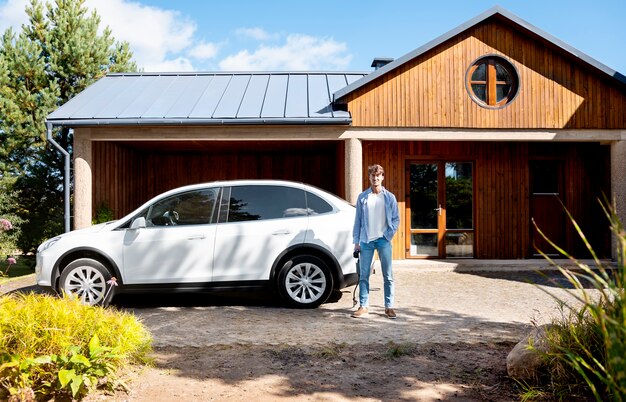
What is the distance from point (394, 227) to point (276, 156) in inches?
331

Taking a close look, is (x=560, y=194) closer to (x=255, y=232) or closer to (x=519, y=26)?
(x=519, y=26)

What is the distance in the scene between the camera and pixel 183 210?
21.8ft

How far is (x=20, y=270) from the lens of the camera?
17.5 metres

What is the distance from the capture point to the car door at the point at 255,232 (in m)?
6.44

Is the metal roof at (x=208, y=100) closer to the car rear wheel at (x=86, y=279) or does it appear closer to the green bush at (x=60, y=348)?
the car rear wheel at (x=86, y=279)

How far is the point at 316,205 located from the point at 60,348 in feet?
12.6

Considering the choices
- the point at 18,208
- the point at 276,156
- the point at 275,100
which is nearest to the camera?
the point at 275,100

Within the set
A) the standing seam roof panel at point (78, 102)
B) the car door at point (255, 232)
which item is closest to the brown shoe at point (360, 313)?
the car door at point (255, 232)

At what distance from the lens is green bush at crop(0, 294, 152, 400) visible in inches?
131

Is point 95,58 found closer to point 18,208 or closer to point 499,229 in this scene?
point 18,208

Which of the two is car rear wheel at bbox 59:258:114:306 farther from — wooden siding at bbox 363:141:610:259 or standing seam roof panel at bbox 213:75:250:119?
wooden siding at bbox 363:141:610:259

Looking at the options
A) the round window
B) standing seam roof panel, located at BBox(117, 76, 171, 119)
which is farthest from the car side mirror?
the round window

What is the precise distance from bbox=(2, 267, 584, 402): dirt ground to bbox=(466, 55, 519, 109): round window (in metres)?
4.91

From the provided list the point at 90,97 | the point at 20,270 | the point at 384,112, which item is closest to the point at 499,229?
the point at 384,112
